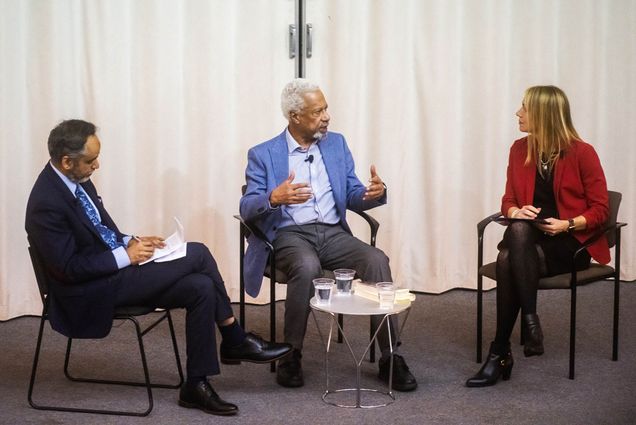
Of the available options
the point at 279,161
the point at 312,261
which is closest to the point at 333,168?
the point at 279,161

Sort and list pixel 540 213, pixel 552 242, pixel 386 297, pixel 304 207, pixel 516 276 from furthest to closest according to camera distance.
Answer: pixel 304 207 → pixel 540 213 → pixel 552 242 → pixel 516 276 → pixel 386 297

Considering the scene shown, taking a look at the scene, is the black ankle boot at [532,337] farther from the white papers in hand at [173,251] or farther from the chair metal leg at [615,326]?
the white papers in hand at [173,251]

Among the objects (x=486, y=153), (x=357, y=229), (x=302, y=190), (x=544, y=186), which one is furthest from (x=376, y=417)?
(x=486, y=153)

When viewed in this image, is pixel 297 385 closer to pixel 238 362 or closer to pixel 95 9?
pixel 238 362

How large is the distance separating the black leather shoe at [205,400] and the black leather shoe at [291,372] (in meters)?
0.37

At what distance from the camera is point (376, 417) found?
139 inches

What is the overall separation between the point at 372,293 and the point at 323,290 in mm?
221

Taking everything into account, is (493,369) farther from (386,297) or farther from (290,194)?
(290,194)

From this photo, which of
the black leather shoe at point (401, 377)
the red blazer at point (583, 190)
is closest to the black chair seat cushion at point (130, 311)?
the black leather shoe at point (401, 377)

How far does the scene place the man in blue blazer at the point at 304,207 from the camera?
12.9 feet

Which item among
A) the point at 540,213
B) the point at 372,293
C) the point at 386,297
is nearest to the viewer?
the point at 386,297

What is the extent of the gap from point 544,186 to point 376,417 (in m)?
1.36

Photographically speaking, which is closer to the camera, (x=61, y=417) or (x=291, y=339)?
(x=61, y=417)

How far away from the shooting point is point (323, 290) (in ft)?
11.8
